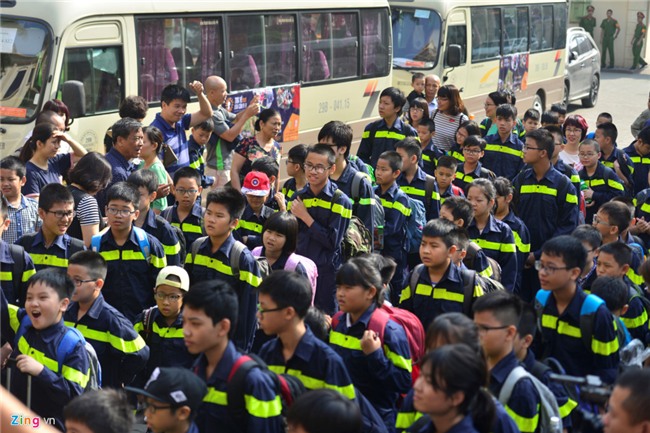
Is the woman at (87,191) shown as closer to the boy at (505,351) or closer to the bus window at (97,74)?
the bus window at (97,74)

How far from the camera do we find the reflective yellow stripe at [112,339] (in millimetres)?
5430

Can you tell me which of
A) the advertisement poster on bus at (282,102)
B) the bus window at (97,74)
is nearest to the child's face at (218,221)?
the bus window at (97,74)

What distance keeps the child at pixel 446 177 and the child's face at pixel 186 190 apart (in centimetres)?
263

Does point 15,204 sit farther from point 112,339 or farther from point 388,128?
point 388,128

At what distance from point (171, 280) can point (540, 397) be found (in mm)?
2415

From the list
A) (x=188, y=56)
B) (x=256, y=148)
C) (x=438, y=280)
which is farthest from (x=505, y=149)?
(x=438, y=280)

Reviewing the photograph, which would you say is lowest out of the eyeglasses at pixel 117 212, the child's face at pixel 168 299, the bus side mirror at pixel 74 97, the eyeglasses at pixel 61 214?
the child's face at pixel 168 299

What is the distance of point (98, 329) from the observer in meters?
5.46

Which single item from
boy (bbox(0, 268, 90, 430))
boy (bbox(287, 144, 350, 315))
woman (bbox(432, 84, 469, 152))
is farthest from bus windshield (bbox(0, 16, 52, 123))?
boy (bbox(0, 268, 90, 430))

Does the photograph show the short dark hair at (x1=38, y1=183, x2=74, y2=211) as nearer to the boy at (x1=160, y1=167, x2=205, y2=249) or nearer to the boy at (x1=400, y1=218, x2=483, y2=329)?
the boy at (x1=160, y1=167, x2=205, y2=249)

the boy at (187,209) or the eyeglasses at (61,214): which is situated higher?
the eyeglasses at (61,214)

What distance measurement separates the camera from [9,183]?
6648 millimetres

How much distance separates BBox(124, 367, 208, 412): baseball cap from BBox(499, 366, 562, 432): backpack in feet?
4.29

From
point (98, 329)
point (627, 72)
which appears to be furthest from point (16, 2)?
point (627, 72)
